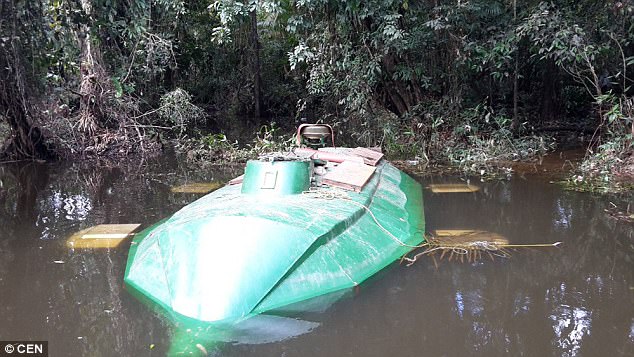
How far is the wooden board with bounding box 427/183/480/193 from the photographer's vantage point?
25.5 feet

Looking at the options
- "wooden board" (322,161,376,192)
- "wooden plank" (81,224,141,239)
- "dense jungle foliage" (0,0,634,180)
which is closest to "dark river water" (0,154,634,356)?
"wooden plank" (81,224,141,239)

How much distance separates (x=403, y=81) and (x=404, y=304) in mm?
8298

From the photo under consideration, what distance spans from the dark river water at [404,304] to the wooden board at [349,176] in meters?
0.96

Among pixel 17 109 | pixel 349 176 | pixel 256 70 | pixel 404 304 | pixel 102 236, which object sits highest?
pixel 256 70

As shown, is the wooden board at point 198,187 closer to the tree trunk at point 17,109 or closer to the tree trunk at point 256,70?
the tree trunk at point 17,109

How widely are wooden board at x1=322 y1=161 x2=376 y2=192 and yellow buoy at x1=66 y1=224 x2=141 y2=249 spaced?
2.21 m

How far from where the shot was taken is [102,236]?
5.46 m

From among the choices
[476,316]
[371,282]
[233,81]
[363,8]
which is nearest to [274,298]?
[371,282]

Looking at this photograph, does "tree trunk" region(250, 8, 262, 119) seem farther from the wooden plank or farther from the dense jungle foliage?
the wooden plank

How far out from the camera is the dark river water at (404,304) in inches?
125

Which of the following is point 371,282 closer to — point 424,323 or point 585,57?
point 424,323

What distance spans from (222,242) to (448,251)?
228 cm
